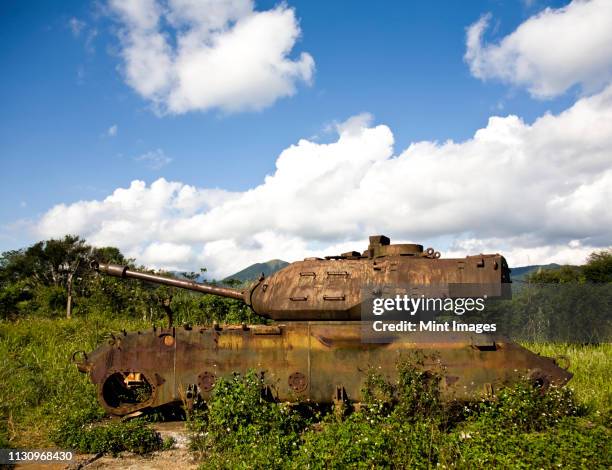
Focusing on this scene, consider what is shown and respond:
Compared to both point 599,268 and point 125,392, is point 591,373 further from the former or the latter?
point 599,268

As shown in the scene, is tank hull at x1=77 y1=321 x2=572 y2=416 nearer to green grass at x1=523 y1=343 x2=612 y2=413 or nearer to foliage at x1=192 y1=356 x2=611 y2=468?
foliage at x1=192 y1=356 x2=611 y2=468

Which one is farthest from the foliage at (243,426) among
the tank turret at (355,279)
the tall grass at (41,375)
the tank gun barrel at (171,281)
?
the tall grass at (41,375)

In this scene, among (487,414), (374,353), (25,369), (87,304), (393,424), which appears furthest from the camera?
(87,304)

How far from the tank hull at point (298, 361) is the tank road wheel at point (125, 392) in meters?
0.02

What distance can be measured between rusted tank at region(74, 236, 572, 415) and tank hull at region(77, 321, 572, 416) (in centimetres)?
1

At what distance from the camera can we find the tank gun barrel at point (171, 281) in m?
8.90

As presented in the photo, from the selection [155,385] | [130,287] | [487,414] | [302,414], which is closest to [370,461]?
[487,414]

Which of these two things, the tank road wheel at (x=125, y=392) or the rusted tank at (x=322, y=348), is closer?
the rusted tank at (x=322, y=348)

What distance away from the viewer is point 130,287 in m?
20.8

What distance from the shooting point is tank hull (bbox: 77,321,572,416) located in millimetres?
7094

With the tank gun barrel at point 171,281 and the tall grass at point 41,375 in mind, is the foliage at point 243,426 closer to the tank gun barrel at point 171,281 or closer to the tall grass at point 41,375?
the tank gun barrel at point 171,281

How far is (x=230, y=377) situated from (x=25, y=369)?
5247 mm

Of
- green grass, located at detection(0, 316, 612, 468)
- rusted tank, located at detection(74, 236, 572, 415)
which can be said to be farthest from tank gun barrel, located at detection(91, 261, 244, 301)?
green grass, located at detection(0, 316, 612, 468)

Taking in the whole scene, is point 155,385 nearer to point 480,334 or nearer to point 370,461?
point 370,461
